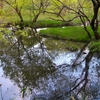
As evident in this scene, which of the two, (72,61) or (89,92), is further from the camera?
(72,61)

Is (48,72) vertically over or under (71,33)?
under

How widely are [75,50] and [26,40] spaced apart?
8.12 m

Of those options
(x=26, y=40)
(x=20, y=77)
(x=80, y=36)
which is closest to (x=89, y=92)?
(x=20, y=77)

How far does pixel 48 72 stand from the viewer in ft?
56.5

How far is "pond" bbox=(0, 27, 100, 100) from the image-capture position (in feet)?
45.0

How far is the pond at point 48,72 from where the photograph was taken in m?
13.7

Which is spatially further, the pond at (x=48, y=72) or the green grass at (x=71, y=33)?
the green grass at (x=71, y=33)

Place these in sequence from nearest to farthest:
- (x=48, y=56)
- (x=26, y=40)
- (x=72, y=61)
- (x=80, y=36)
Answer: (x=72, y=61) < (x=48, y=56) < (x=80, y=36) < (x=26, y=40)

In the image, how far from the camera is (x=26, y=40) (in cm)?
2859

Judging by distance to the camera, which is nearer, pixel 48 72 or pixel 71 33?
pixel 48 72

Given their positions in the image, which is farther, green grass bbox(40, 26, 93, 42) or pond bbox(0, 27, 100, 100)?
green grass bbox(40, 26, 93, 42)

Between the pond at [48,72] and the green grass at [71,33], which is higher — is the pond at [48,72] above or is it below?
below

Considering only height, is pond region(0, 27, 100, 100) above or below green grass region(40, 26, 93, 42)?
below

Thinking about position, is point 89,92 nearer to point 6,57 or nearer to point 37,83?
point 37,83
